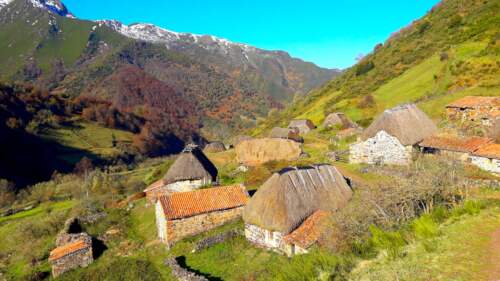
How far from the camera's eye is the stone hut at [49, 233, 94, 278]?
19797 mm

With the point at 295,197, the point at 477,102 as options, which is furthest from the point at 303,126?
the point at 295,197

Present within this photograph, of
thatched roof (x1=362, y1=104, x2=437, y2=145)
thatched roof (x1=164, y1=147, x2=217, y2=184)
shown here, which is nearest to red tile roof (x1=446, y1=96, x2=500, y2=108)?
thatched roof (x1=362, y1=104, x2=437, y2=145)

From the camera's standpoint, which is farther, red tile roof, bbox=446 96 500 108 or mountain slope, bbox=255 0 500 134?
mountain slope, bbox=255 0 500 134

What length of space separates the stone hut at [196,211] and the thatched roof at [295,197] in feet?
8.20

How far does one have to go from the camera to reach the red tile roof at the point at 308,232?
14.4m

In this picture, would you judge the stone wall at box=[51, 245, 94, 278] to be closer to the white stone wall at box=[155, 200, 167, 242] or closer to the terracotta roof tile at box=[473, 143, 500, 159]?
the white stone wall at box=[155, 200, 167, 242]

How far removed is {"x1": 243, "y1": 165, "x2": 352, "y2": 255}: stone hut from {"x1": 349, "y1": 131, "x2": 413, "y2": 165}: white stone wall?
8.61 metres

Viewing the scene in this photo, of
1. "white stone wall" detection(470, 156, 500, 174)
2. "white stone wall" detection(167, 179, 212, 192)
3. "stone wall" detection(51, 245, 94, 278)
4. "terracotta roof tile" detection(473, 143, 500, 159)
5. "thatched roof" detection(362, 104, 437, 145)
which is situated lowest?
"stone wall" detection(51, 245, 94, 278)

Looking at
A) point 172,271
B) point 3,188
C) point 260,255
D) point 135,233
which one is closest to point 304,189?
point 260,255

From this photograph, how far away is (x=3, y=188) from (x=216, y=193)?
53925mm

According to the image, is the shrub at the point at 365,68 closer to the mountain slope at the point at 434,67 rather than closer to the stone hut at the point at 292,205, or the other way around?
the mountain slope at the point at 434,67

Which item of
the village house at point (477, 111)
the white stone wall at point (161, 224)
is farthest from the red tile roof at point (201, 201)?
the village house at point (477, 111)

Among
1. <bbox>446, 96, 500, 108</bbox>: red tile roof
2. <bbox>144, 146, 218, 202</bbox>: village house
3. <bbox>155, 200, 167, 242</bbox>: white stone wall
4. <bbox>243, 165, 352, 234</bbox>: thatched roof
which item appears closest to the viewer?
<bbox>243, 165, 352, 234</bbox>: thatched roof

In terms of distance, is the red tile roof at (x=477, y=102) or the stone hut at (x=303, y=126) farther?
the stone hut at (x=303, y=126)
